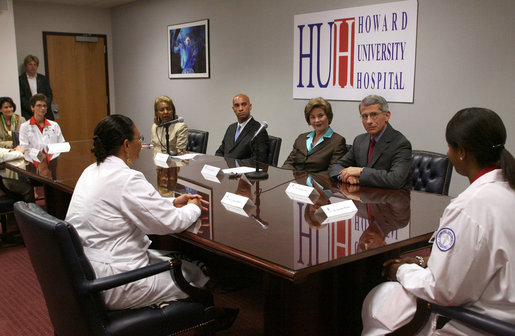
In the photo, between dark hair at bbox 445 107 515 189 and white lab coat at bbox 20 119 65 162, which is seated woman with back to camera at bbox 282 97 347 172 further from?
white lab coat at bbox 20 119 65 162

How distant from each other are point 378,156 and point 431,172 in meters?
0.39

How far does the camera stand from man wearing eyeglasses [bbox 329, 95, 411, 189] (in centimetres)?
267

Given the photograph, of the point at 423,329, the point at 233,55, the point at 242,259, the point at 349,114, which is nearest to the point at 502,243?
the point at 423,329

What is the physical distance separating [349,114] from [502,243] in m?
3.53

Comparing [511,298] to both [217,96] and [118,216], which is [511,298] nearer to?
[118,216]

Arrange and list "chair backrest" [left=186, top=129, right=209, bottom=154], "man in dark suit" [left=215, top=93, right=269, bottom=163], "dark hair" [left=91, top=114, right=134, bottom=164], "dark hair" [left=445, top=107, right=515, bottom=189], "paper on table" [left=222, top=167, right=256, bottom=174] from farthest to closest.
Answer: "chair backrest" [left=186, top=129, right=209, bottom=154], "man in dark suit" [left=215, top=93, right=269, bottom=163], "paper on table" [left=222, top=167, right=256, bottom=174], "dark hair" [left=91, top=114, right=134, bottom=164], "dark hair" [left=445, top=107, right=515, bottom=189]

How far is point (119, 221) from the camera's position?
1825mm

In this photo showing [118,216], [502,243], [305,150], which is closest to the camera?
[502,243]

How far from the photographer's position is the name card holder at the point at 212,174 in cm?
296

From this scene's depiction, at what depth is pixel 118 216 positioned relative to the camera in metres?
1.83

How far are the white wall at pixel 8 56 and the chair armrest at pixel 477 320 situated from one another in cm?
670

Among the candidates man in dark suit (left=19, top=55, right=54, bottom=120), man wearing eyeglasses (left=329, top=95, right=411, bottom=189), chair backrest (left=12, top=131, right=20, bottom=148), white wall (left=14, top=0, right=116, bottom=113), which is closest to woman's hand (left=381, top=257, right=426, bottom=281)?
man wearing eyeglasses (left=329, top=95, right=411, bottom=189)

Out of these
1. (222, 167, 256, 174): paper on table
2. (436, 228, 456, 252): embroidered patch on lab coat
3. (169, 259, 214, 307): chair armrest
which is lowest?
(169, 259, 214, 307): chair armrest

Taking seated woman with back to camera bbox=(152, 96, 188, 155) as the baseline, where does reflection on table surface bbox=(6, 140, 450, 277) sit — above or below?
below
